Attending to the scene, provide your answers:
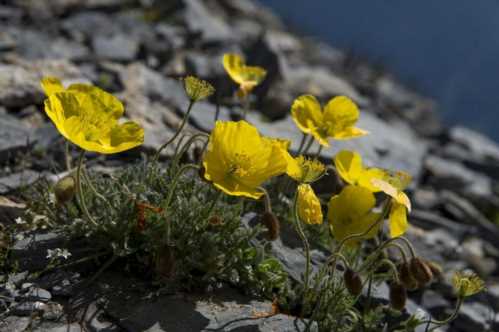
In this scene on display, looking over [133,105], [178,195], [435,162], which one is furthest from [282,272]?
[435,162]

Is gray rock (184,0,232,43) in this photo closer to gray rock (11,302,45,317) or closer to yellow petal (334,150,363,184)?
yellow petal (334,150,363,184)

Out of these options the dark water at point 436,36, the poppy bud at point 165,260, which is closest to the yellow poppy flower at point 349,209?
the poppy bud at point 165,260

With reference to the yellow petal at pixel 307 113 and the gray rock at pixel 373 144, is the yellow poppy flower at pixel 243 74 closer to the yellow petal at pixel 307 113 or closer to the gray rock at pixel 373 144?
the yellow petal at pixel 307 113

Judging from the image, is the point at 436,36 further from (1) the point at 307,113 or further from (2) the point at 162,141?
(1) the point at 307,113

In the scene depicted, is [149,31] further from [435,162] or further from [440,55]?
[440,55]

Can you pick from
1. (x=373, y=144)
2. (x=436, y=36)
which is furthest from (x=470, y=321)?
(x=436, y=36)

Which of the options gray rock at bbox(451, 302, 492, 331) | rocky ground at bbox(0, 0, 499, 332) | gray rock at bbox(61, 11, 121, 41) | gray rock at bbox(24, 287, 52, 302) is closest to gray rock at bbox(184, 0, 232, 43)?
rocky ground at bbox(0, 0, 499, 332)
